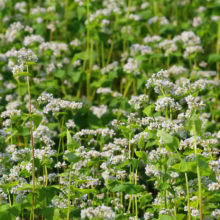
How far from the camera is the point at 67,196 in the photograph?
2191mm

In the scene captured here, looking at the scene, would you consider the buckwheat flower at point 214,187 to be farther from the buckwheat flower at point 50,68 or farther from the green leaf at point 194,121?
the buckwheat flower at point 50,68

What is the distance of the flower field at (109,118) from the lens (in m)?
2.16

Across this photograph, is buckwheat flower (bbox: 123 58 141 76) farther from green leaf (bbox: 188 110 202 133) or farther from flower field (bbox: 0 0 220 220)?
green leaf (bbox: 188 110 202 133)

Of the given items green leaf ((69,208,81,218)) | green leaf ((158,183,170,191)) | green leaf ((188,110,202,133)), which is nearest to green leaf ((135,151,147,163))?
green leaf ((158,183,170,191))

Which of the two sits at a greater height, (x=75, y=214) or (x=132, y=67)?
(x=132, y=67)

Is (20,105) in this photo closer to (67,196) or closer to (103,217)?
(67,196)

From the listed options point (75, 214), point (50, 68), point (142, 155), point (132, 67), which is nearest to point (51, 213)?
point (75, 214)

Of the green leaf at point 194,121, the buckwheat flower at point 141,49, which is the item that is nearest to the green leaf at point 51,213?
the green leaf at point 194,121

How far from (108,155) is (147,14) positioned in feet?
10.00

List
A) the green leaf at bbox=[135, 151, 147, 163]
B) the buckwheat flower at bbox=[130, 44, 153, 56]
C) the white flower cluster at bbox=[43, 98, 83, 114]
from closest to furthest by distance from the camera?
the green leaf at bbox=[135, 151, 147, 163]
the white flower cluster at bbox=[43, 98, 83, 114]
the buckwheat flower at bbox=[130, 44, 153, 56]

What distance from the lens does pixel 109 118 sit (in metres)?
3.68

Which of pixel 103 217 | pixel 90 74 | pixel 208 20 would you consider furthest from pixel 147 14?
pixel 103 217

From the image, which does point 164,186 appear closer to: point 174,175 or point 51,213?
point 174,175

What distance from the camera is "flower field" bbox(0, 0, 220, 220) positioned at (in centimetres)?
216
